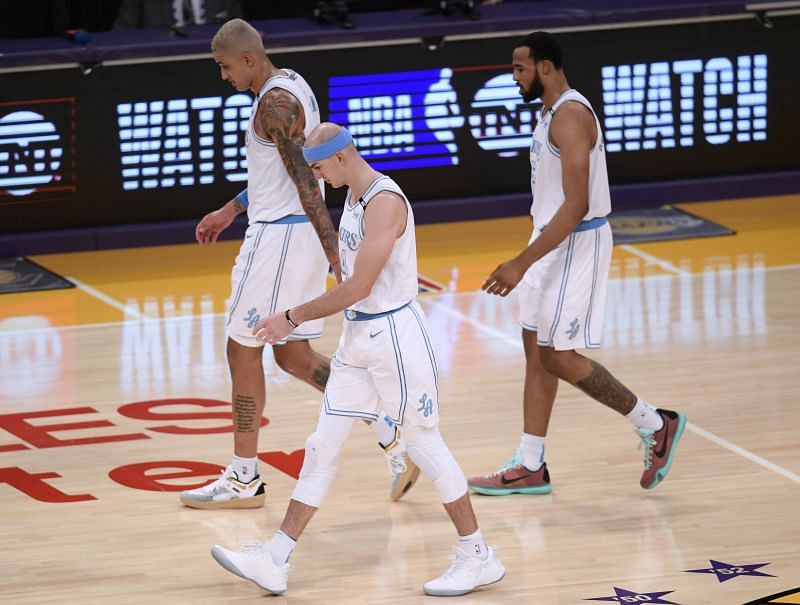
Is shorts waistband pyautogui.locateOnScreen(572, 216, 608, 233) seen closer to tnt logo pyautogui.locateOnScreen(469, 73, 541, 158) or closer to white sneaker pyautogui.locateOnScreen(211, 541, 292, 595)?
white sneaker pyautogui.locateOnScreen(211, 541, 292, 595)

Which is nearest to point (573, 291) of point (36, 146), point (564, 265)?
point (564, 265)

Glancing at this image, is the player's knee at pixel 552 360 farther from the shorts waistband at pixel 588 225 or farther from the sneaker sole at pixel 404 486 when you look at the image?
the sneaker sole at pixel 404 486

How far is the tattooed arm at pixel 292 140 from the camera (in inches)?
262

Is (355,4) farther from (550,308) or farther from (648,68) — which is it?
(550,308)

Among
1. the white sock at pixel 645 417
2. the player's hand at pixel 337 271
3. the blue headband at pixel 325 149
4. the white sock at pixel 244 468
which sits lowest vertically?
the white sock at pixel 244 468

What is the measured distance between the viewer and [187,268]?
11461mm

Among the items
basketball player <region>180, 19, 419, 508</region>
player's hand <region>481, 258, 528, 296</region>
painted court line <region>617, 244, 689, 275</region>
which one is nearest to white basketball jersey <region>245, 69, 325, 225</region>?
basketball player <region>180, 19, 419, 508</region>

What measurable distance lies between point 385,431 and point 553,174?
1.28m

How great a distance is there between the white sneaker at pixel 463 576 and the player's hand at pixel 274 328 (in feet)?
3.45

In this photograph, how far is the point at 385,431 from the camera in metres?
6.78

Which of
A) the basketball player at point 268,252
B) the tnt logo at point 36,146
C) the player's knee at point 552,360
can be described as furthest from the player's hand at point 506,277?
the tnt logo at point 36,146

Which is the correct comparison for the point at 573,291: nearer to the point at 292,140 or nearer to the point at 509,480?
the point at 509,480

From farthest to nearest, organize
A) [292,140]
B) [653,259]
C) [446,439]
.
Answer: [653,259]
[446,439]
[292,140]

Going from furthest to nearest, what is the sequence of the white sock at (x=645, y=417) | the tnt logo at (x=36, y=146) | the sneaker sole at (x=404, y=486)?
1. the tnt logo at (x=36, y=146)
2. the white sock at (x=645, y=417)
3. the sneaker sole at (x=404, y=486)
